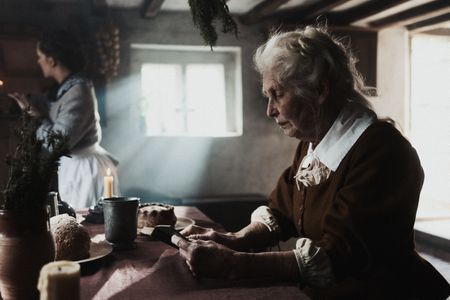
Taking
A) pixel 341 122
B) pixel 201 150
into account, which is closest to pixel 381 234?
pixel 341 122

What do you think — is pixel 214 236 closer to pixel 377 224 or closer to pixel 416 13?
pixel 377 224

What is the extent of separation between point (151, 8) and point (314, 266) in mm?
3340

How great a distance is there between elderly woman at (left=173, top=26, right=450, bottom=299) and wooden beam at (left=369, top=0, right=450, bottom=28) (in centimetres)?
309

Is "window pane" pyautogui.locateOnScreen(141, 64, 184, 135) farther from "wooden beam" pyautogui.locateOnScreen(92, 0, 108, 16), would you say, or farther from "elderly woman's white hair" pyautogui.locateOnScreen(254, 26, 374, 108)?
"elderly woman's white hair" pyautogui.locateOnScreen(254, 26, 374, 108)

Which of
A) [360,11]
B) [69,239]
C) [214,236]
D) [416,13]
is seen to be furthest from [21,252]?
[416,13]

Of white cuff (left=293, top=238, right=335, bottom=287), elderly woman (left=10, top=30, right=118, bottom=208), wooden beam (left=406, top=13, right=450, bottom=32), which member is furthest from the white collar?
wooden beam (left=406, top=13, right=450, bottom=32)

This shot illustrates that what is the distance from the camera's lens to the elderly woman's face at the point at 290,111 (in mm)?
1483

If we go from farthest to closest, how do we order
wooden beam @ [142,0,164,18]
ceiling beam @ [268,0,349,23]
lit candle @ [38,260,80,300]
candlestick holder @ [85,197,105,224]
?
ceiling beam @ [268,0,349,23], wooden beam @ [142,0,164,18], candlestick holder @ [85,197,105,224], lit candle @ [38,260,80,300]

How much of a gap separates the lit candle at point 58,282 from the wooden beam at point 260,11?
3492 millimetres

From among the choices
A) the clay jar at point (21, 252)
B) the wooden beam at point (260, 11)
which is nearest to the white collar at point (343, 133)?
the clay jar at point (21, 252)

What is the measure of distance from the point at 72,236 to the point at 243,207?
3.27 meters

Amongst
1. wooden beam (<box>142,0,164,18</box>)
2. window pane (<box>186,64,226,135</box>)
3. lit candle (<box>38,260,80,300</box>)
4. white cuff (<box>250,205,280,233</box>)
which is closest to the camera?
lit candle (<box>38,260,80,300</box>)

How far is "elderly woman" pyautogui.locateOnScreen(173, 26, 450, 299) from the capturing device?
3.89 feet

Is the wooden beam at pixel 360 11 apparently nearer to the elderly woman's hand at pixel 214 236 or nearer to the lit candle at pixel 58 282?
the elderly woman's hand at pixel 214 236
